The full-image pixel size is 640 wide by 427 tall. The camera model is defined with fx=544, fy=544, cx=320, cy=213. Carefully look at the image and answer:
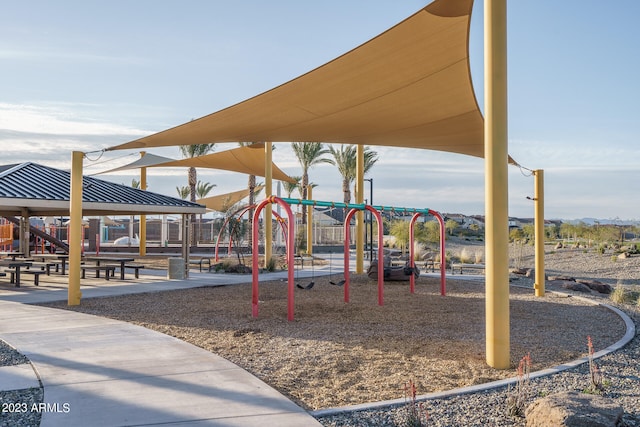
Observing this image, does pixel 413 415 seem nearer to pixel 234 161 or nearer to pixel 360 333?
pixel 360 333

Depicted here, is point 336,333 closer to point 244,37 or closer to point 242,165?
point 244,37

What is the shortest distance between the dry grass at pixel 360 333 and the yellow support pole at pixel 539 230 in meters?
0.37

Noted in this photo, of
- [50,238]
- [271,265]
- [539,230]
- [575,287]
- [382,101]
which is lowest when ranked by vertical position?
[575,287]

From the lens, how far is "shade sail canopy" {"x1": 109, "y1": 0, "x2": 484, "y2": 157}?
5.87 metres

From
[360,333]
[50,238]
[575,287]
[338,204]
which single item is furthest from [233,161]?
[360,333]

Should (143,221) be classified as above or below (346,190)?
below

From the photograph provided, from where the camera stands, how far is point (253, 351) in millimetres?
6121

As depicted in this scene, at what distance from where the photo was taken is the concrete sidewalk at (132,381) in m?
3.89

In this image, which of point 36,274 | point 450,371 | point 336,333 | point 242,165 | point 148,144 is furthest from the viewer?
point 242,165

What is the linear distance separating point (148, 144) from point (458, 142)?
593cm

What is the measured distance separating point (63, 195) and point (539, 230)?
36.1 ft

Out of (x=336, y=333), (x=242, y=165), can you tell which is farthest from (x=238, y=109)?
(x=242, y=165)

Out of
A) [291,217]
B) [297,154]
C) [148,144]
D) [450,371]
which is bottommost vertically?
[450,371]

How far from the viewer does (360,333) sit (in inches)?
281
